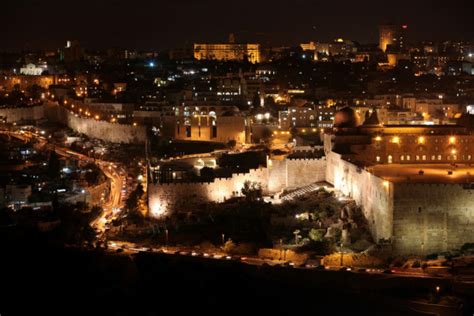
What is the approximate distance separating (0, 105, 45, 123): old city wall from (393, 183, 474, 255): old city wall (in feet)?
93.2

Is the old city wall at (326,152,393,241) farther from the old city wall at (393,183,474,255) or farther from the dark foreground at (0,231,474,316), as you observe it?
the dark foreground at (0,231,474,316)

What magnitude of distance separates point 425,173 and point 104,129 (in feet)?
66.3

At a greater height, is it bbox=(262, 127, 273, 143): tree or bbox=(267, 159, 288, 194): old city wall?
bbox=(262, 127, 273, 143): tree

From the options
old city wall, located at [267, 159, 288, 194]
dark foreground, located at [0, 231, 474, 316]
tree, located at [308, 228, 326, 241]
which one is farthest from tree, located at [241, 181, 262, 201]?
dark foreground, located at [0, 231, 474, 316]

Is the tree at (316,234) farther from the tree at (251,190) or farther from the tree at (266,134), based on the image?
the tree at (266,134)

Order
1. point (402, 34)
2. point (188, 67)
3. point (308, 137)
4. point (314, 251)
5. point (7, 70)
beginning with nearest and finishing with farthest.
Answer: point (314, 251), point (308, 137), point (188, 67), point (7, 70), point (402, 34)

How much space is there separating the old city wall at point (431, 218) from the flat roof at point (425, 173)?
442 millimetres

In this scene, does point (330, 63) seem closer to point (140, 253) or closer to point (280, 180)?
point (280, 180)

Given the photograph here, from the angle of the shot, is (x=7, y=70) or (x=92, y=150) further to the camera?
(x=7, y=70)

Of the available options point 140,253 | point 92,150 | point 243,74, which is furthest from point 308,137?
point 243,74

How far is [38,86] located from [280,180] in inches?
1172

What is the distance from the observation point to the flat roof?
68.2ft

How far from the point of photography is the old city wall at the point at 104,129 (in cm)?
3771

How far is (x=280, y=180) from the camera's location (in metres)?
26.5
